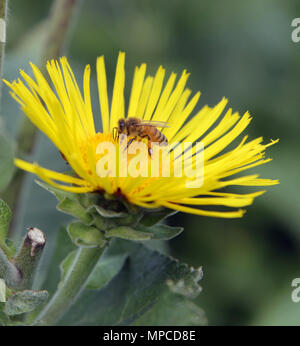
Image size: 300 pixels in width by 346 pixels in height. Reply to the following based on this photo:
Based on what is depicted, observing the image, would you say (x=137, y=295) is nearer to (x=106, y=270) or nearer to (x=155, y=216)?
(x=106, y=270)

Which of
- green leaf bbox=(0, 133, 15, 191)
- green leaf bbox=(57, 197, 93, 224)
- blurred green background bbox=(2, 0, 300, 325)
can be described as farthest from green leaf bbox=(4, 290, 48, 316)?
blurred green background bbox=(2, 0, 300, 325)

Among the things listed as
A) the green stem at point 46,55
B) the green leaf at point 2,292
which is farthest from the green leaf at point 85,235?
the green stem at point 46,55

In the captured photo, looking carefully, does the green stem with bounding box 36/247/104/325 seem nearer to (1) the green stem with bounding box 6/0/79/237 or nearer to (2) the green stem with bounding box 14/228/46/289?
(2) the green stem with bounding box 14/228/46/289

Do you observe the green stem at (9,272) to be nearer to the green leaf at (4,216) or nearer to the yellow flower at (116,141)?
the green leaf at (4,216)

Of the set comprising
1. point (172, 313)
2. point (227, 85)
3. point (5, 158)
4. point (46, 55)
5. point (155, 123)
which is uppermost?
point (227, 85)

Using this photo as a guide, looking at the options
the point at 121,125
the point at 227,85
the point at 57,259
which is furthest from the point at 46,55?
the point at 227,85

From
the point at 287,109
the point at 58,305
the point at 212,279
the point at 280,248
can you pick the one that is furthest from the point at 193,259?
the point at 58,305

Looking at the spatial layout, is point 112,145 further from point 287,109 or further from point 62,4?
point 287,109
